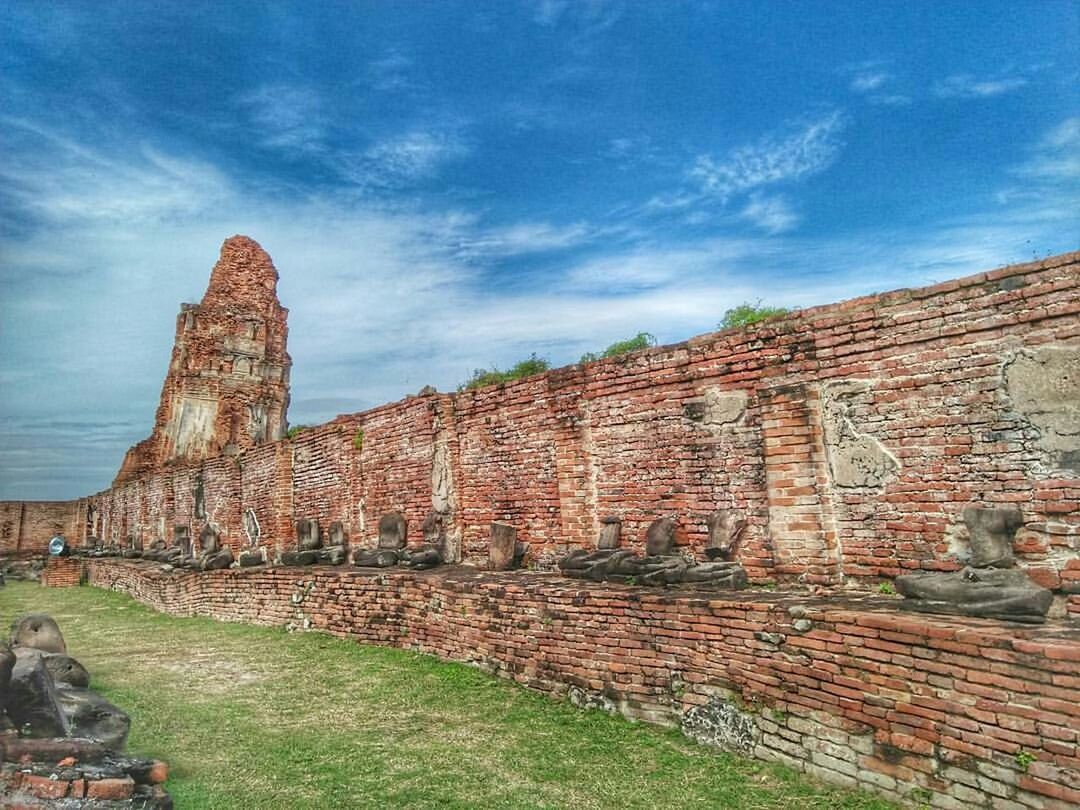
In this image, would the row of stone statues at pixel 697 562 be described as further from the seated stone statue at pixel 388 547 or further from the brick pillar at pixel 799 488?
the brick pillar at pixel 799 488

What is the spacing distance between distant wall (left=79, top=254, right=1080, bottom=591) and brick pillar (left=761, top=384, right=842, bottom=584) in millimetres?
12

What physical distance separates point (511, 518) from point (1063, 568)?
5.70 meters

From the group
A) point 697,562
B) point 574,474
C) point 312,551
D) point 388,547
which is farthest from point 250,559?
point 697,562

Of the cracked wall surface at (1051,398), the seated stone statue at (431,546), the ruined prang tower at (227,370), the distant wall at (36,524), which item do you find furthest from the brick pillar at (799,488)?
the distant wall at (36,524)

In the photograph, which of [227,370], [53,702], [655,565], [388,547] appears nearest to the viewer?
[53,702]

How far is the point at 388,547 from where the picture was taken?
33.7ft

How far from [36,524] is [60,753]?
3357cm

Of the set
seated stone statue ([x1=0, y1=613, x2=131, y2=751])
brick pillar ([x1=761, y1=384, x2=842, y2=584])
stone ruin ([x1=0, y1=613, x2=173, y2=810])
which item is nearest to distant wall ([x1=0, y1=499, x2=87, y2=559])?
seated stone statue ([x1=0, y1=613, x2=131, y2=751])

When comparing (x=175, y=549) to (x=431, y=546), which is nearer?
(x=431, y=546)

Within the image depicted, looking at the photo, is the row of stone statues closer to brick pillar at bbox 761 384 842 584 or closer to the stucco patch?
brick pillar at bbox 761 384 842 584

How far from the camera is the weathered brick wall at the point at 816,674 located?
324 centimetres

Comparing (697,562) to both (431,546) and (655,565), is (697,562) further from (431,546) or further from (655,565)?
(431,546)

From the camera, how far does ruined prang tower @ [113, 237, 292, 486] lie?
73.0 ft

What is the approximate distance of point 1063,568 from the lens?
14.1 ft
